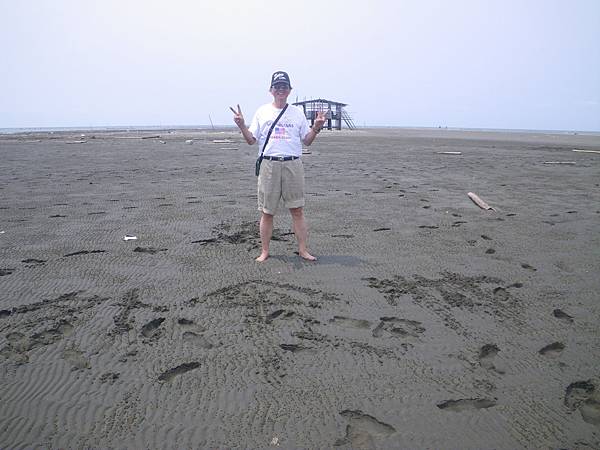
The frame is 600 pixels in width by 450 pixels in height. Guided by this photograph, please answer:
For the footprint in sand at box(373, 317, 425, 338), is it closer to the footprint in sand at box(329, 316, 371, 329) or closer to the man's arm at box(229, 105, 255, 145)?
the footprint in sand at box(329, 316, 371, 329)

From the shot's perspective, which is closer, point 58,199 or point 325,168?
point 58,199

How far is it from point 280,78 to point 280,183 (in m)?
1.16

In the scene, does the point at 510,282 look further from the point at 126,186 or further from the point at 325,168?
the point at 325,168

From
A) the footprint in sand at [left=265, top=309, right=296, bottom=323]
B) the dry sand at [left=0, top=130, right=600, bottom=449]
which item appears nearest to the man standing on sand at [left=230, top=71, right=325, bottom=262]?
the dry sand at [left=0, top=130, right=600, bottom=449]

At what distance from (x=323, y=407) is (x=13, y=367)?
211cm

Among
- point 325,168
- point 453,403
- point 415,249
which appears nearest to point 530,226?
point 415,249

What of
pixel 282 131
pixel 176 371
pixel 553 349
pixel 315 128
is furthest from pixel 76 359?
pixel 553 349

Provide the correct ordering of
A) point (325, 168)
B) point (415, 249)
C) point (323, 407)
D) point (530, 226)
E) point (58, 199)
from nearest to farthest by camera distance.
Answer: point (323, 407), point (415, 249), point (530, 226), point (58, 199), point (325, 168)

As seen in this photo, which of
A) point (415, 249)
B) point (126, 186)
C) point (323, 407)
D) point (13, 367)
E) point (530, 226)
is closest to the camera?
point (323, 407)

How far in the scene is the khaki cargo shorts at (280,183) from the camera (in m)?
4.44

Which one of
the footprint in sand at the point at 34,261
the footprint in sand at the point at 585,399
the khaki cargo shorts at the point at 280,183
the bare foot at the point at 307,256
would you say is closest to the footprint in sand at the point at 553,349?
Answer: the footprint in sand at the point at 585,399

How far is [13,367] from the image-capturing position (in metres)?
2.61

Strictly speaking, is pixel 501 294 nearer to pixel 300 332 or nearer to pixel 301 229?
pixel 300 332

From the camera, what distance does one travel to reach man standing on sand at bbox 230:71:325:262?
435cm
